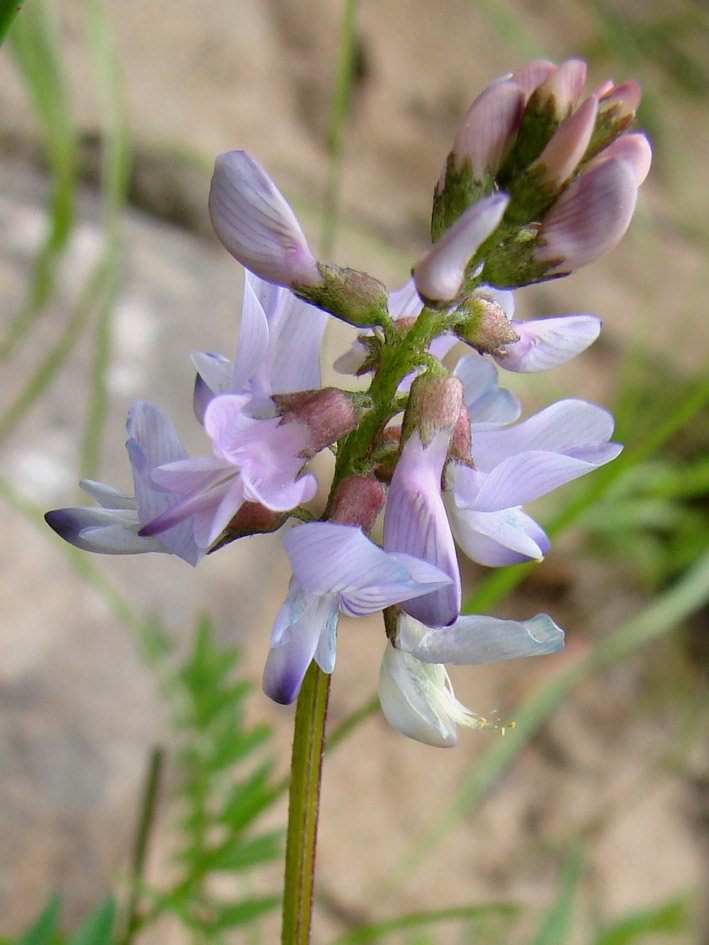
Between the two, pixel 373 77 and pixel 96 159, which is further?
pixel 373 77

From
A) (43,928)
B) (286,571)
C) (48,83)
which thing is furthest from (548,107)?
(286,571)

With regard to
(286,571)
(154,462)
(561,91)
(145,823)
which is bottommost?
(286,571)

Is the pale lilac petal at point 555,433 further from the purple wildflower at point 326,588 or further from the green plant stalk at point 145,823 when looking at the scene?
the green plant stalk at point 145,823

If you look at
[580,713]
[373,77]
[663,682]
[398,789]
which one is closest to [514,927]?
[398,789]

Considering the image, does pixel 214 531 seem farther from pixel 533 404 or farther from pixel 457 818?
pixel 533 404

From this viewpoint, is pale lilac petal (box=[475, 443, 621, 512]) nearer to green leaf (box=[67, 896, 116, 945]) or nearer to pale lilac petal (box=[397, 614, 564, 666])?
pale lilac petal (box=[397, 614, 564, 666])

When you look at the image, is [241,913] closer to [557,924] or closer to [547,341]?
[557,924]

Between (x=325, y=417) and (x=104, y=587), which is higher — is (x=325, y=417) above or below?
above
